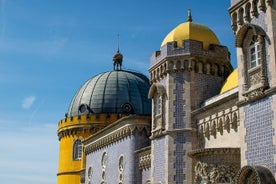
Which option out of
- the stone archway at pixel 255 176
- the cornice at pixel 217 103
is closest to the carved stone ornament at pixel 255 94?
the stone archway at pixel 255 176

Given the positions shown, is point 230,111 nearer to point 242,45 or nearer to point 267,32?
point 242,45

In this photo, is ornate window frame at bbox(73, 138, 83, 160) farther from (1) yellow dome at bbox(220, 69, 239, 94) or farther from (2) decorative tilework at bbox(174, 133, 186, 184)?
(1) yellow dome at bbox(220, 69, 239, 94)

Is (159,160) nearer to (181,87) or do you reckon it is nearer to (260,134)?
(181,87)

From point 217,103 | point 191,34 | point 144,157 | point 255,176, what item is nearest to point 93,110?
point 144,157

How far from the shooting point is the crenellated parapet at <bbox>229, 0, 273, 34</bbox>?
16.9 metres

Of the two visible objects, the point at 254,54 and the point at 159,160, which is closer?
the point at 254,54

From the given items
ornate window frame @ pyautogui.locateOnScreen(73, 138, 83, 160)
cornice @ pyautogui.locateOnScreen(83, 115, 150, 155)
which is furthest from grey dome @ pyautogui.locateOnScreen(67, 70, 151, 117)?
cornice @ pyautogui.locateOnScreen(83, 115, 150, 155)

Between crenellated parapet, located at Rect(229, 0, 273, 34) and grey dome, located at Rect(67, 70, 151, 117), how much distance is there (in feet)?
85.3

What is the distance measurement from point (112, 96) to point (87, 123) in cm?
363

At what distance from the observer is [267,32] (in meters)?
16.5

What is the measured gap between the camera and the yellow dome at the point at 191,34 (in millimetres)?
25406

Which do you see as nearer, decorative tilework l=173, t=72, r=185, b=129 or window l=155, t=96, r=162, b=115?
decorative tilework l=173, t=72, r=185, b=129

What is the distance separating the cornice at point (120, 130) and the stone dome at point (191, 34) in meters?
6.27

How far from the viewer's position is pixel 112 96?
144 ft
